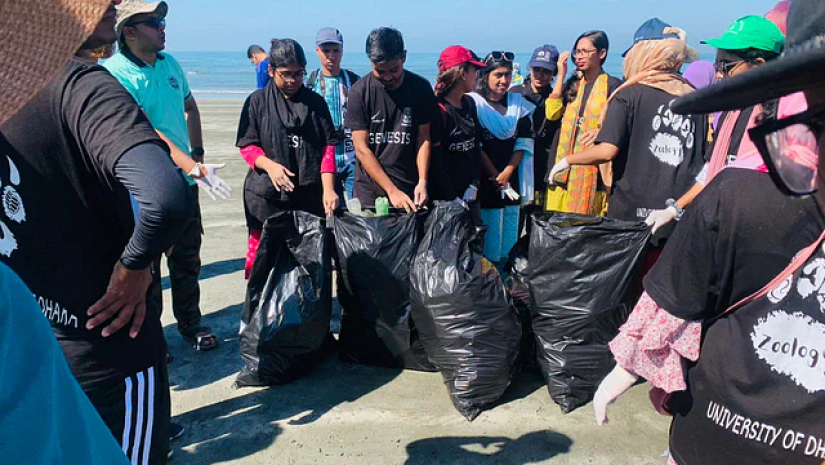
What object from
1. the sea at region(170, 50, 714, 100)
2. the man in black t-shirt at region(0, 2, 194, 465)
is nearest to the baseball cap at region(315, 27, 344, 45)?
the man in black t-shirt at region(0, 2, 194, 465)

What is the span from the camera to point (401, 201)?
370 centimetres

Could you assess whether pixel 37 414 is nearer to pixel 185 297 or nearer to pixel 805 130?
pixel 805 130

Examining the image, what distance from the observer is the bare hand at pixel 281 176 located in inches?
143

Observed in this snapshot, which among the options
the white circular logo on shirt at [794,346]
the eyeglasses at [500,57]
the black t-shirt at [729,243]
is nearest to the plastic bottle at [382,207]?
the eyeglasses at [500,57]

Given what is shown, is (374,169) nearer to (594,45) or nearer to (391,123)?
(391,123)

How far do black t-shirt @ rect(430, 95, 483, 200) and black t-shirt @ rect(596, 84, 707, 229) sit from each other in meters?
1.20

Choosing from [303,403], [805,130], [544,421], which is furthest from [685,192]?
[805,130]

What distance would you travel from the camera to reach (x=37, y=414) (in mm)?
673

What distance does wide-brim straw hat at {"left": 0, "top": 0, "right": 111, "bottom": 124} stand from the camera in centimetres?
78

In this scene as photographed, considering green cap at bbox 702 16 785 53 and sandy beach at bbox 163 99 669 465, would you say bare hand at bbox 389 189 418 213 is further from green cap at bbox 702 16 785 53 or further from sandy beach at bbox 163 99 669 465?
green cap at bbox 702 16 785 53

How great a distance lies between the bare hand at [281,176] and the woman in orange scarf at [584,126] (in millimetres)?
1840

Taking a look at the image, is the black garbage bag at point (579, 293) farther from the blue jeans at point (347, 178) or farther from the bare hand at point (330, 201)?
the blue jeans at point (347, 178)

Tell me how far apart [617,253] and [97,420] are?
8.03 feet

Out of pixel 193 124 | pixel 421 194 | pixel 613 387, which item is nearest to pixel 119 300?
pixel 613 387
